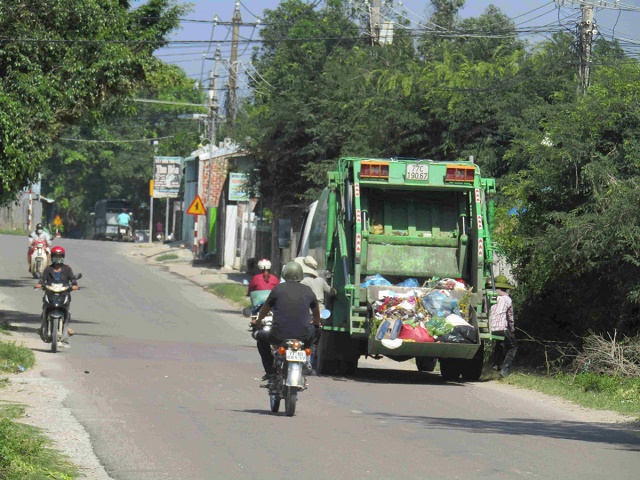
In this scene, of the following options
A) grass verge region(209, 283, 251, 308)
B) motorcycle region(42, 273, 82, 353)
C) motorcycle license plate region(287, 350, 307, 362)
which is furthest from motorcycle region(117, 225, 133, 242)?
motorcycle license plate region(287, 350, 307, 362)

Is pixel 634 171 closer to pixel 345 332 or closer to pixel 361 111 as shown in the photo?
pixel 345 332

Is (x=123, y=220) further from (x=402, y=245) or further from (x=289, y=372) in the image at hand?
(x=289, y=372)

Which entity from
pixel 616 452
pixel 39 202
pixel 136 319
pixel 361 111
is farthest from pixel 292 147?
pixel 39 202

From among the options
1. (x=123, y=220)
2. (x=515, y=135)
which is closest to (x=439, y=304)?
(x=515, y=135)

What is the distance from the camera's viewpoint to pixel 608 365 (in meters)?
15.8

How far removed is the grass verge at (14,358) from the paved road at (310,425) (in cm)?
A: 51

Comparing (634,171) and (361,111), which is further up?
(361,111)

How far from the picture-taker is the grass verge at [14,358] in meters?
15.6

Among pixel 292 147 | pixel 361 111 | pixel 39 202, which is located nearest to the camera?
pixel 361 111

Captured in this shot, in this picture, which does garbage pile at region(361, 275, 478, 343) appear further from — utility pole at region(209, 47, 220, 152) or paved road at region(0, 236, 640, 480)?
utility pole at region(209, 47, 220, 152)

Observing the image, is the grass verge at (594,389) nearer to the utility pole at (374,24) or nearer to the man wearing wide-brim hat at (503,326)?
the man wearing wide-brim hat at (503,326)

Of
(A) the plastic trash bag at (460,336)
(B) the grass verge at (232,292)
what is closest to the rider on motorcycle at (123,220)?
(B) the grass verge at (232,292)

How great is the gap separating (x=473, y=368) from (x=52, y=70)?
9149 mm

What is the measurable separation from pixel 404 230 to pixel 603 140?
3.26 metres
